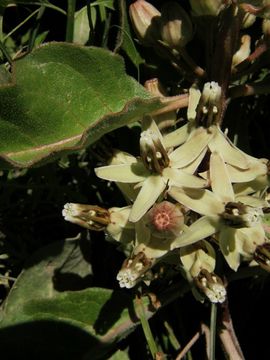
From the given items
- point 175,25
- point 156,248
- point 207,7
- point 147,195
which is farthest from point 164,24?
point 156,248

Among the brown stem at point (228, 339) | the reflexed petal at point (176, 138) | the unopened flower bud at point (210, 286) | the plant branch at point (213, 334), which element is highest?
the reflexed petal at point (176, 138)

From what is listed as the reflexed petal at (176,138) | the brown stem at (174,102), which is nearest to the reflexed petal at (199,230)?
the reflexed petal at (176,138)

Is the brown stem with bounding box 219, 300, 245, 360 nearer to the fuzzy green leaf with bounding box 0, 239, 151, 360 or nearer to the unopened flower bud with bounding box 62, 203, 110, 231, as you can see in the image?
the fuzzy green leaf with bounding box 0, 239, 151, 360

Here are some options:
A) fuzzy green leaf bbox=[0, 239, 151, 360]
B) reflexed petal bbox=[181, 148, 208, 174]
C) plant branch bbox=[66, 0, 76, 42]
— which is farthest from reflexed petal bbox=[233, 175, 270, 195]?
plant branch bbox=[66, 0, 76, 42]

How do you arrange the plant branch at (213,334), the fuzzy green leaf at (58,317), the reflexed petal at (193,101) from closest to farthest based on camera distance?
the reflexed petal at (193,101) < the plant branch at (213,334) < the fuzzy green leaf at (58,317)

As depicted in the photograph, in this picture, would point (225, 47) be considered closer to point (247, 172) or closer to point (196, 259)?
point (247, 172)

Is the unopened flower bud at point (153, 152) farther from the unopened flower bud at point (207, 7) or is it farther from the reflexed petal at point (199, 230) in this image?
the unopened flower bud at point (207, 7)

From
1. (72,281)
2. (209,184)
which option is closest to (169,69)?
(209,184)
